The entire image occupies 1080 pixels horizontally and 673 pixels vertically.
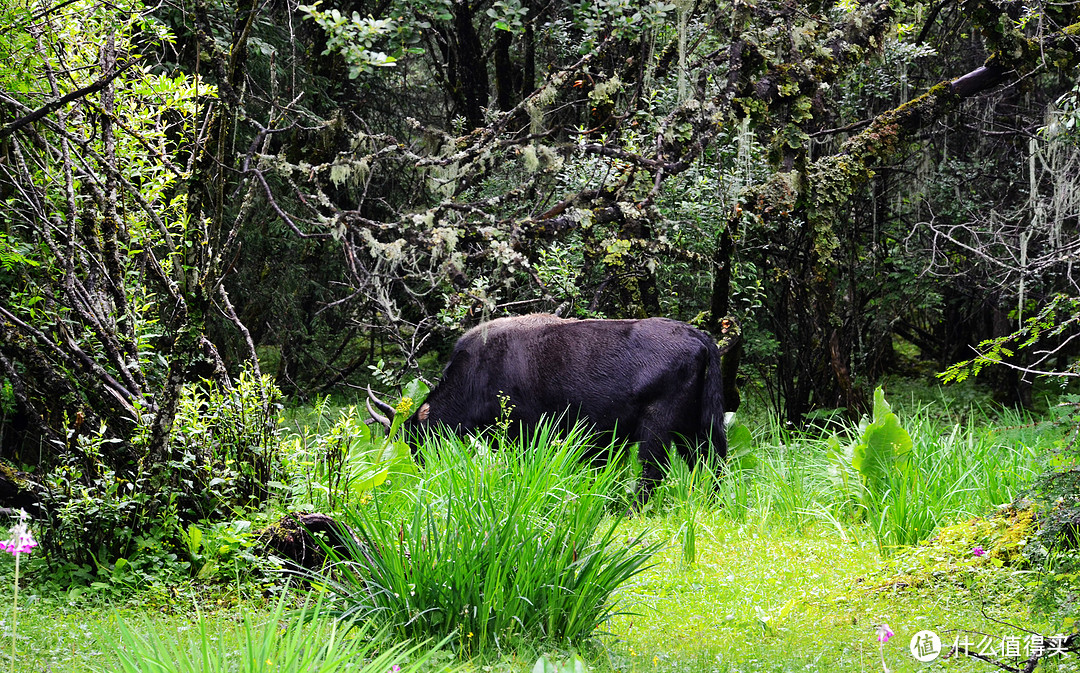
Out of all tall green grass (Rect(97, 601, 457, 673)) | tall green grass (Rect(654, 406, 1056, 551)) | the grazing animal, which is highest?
tall green grass (Rect(97, 601, 457, 673))

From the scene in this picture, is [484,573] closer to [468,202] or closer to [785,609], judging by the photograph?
[785,609]

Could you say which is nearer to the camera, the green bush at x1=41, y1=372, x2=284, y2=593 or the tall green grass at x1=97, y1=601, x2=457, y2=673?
the tall green grass at x1=97, y1=601, x2=457, y2=673

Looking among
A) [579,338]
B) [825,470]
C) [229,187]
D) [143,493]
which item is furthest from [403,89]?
[143,493]

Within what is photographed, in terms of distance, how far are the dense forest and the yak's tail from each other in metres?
0.99

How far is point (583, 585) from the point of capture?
4.16 m

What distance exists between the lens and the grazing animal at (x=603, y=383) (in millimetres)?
7602

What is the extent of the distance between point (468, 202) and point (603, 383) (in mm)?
3705

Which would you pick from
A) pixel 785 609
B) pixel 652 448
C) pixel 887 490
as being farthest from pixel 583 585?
pixel 652 448

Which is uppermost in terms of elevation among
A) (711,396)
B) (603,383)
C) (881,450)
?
(603,383)

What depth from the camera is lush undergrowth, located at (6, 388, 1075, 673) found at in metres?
3.97

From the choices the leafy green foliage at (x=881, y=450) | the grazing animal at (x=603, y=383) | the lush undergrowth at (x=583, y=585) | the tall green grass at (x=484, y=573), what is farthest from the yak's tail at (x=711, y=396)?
the tall green grass at (x=484, y=573)

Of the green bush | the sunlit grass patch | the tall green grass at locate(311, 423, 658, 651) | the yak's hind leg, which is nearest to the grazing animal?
the yak's hind leg

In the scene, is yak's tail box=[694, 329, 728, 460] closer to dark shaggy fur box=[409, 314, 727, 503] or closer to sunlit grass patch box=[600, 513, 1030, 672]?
dark shaggy fur box=[409, 314, 727, 503]

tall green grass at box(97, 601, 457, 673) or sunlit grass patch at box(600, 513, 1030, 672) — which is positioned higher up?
tall green grass at box(97, 601, 457, 673)
